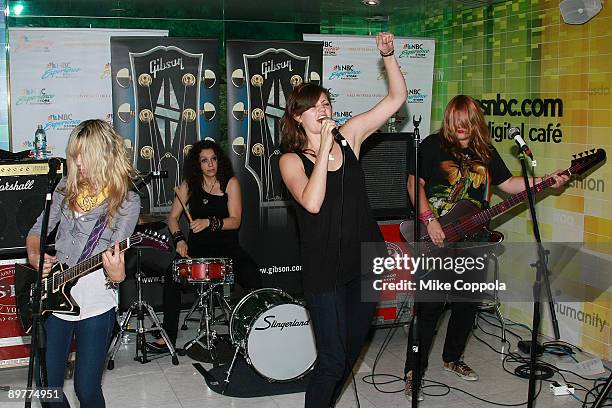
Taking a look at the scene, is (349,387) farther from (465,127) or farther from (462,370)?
(465,127)

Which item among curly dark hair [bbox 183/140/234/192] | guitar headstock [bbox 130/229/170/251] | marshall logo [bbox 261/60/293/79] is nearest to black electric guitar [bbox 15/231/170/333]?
guitar headstock [bbox 130/229/170/251]

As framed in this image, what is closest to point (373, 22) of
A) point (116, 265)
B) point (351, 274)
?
point (351, 274)

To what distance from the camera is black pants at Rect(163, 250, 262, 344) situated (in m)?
4.96

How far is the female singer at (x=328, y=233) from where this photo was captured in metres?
3.05

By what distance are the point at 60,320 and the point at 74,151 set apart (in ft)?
2.09

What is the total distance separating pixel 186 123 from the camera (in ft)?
17.6

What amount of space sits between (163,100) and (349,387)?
238 centimetres

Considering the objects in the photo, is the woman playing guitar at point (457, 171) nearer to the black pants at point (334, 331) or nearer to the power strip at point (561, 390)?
the power strip at point (561, 390)

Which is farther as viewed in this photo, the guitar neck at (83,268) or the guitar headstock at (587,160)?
the guitar headstock at (587,160)

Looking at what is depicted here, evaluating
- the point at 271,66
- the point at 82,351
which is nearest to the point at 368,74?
the point at 271,66

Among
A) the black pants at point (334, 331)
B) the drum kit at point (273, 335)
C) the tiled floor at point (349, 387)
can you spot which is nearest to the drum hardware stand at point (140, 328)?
the tiled floor at point (349, 387)

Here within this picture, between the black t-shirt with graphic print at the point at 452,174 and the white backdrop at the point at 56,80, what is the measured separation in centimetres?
232

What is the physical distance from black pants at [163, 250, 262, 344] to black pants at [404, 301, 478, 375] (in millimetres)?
1256

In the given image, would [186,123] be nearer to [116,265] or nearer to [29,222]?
[29,222]
